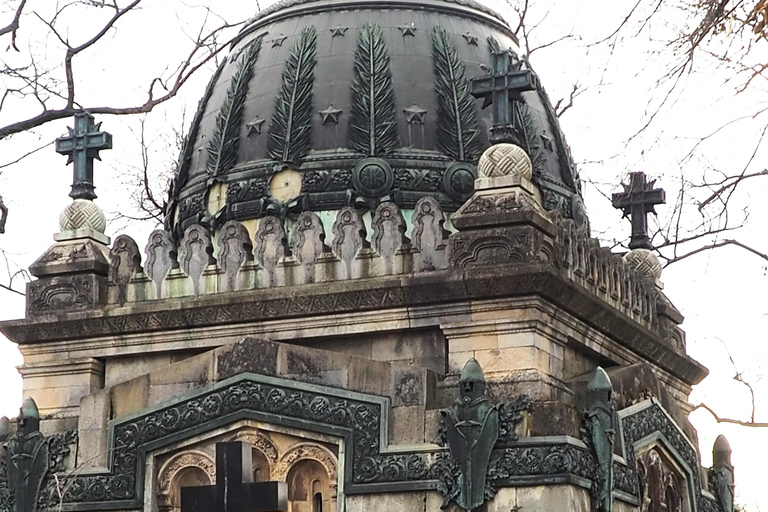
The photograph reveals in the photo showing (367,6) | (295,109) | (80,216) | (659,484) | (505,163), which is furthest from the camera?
(367,6)

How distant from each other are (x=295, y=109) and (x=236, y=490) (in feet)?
18.1

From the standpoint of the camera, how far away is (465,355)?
17156mm

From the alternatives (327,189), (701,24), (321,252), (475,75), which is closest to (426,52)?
(475,75)

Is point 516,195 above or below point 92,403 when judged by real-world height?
A: above

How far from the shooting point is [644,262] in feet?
70.7

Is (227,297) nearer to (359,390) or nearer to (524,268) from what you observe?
(359,390)

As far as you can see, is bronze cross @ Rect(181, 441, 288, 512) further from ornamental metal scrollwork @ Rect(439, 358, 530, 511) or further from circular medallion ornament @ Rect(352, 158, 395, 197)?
circular medallion ornament @ Rect(352, 158, 395, 197)

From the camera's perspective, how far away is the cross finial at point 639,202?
2200cm

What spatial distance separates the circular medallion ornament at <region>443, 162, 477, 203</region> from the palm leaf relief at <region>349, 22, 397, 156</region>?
764 millimetres

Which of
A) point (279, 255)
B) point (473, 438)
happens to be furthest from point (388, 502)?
point (279, 255)

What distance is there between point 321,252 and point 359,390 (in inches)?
67.1

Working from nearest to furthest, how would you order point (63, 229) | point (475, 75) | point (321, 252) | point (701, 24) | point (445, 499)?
point (701, 24) < point (445, 499) < point (321, 252) < point (63, 229) < point (475, 75)

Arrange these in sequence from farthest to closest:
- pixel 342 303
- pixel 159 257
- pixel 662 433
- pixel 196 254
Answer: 1. pixel 662 433
2. pixel 159 257
3. pixel 196 254
4. pixel 342 303

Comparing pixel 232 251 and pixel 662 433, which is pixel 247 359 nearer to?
pixel 232 251
